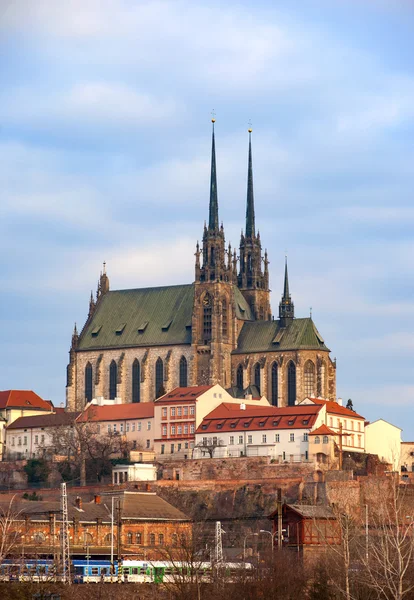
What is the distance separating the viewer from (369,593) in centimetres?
11575

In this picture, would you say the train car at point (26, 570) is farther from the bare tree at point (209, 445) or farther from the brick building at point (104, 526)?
the bare tree at point (209, 445)

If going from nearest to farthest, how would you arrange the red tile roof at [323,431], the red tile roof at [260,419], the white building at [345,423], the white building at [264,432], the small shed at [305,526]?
the small shed at [305,526] → the red tile roof at [323,431] → the white building at [264,432] → the red tile roof at [260,419] → the white building at [345,423]

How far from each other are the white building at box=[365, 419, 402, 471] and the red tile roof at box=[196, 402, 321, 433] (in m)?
8.98

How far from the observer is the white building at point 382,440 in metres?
197

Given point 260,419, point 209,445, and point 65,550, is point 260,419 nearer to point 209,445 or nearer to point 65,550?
point 209,445

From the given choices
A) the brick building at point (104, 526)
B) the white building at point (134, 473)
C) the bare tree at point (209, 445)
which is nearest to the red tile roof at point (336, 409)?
the bare tree at point (209, 445)

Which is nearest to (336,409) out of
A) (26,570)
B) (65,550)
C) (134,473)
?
(134,473)

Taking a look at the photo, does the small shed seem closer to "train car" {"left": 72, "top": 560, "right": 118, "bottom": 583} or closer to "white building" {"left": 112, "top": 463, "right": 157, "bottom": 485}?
"train car" {"left": 72, "top": 560, "right": 118, "bottom": 583}

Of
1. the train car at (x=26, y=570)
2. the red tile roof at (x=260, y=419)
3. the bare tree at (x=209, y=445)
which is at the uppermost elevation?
the red tile roof at (x=260, y=419)

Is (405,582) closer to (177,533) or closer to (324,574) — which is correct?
(324,574)

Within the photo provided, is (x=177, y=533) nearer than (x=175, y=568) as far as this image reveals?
No

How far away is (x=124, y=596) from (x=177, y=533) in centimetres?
2816

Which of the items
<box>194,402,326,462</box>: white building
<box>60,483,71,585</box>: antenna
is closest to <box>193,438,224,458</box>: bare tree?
<box>194,402,326,462</box>: white building

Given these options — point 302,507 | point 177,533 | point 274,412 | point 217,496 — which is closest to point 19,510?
point 177,533
